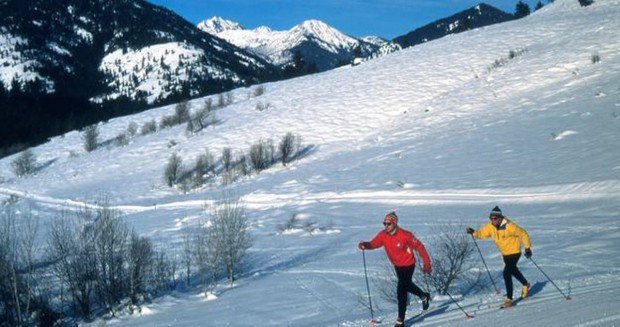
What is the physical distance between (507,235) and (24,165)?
46.6 metres

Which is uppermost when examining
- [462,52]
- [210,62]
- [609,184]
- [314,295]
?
[210,62]

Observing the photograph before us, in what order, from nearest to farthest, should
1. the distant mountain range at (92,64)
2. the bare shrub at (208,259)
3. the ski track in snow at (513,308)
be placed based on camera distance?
the ski track in snow at (513,308) → the bare shrub at (208,259) → the distant mountain range at (92,64)

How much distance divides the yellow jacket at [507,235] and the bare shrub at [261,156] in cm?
2588

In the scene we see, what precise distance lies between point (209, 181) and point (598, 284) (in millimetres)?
27060

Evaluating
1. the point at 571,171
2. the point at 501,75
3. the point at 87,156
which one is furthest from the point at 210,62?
the point at 571,171

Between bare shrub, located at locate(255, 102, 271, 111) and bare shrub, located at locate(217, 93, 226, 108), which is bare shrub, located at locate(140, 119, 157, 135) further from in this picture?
bare shrub, located at locate(255, 102, 271, 111)

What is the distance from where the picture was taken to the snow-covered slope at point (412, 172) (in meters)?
10.7

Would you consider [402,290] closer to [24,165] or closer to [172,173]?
[172,173]

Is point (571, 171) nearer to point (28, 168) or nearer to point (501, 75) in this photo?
point (501, 75)

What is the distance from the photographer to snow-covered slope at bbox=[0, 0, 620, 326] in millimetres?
10705

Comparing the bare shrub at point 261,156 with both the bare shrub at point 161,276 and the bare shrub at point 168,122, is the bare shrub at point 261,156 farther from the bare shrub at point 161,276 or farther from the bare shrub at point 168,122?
the bare shrub at point 161,276

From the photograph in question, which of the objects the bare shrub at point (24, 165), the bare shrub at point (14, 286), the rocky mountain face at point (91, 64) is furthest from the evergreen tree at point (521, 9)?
the bare shrub at point (14, 286)

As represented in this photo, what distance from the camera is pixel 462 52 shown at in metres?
46.8

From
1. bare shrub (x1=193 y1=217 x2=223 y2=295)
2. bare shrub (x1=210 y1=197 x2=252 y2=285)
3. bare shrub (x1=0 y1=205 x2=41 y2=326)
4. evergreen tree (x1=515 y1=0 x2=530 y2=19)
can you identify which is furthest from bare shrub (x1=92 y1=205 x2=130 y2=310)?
evergreen tree (x1=515 y1=0 x2=530 y2=19)
